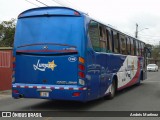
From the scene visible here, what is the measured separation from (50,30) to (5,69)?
343 inches

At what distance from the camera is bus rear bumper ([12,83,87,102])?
1105 cm

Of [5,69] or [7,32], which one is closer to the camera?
[5,69]

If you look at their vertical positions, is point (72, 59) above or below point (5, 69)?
above

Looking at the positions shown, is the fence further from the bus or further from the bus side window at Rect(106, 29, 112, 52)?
the bus

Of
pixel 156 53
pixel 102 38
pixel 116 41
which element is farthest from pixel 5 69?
pixel 156 53

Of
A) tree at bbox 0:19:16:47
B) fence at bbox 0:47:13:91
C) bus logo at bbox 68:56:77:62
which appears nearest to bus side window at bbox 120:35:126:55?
bus logo at bbox 68:56:77:62

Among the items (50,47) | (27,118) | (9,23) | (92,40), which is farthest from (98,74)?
(9,23)

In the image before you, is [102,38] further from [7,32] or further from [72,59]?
[7,32]

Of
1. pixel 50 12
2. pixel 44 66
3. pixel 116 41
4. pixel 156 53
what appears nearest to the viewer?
pixel 44 66

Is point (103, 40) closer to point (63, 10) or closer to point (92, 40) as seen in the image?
point (92, 40)

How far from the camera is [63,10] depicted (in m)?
11.7

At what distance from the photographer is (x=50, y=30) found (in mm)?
11539

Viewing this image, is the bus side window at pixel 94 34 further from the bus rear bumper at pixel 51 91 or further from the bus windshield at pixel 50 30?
the bus rear bumper at pixel 51 91

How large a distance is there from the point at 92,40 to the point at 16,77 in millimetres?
2849
